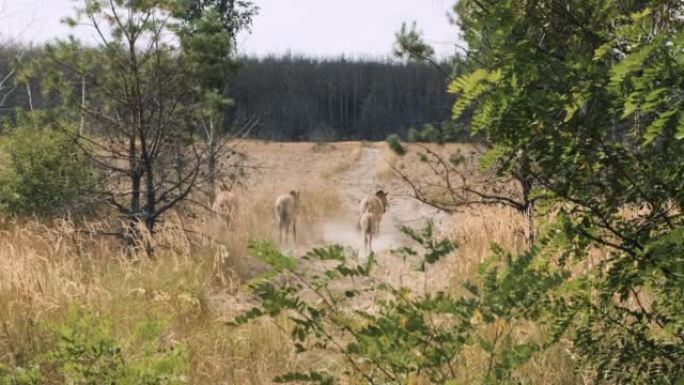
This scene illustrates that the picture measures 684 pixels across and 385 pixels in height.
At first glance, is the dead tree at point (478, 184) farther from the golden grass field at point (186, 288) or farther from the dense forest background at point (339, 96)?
the dense forest background at point (339, 96)

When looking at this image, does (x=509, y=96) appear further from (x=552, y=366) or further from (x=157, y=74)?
(x=157, y=74)

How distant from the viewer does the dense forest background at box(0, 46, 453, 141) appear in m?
38.0

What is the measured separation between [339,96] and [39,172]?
31399 millimetres

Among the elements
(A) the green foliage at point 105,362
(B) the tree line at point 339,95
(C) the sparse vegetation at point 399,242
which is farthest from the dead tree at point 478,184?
(B) the tree line at point 339,95

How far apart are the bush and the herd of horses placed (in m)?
2.06

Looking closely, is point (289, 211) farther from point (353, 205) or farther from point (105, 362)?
point (105, 362)

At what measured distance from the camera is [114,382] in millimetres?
2832

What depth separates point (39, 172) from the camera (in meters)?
9.42

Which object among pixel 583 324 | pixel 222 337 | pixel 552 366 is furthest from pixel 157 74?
pixel 583 324

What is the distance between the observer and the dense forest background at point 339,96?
38.0 m

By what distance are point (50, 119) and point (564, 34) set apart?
278 inches

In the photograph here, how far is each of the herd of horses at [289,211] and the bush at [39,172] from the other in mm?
2059

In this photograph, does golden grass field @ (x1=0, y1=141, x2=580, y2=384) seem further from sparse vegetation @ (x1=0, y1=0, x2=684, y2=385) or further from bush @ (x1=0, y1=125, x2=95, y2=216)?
bush @ (x1=0, y1=125, x2=95, y2=216)

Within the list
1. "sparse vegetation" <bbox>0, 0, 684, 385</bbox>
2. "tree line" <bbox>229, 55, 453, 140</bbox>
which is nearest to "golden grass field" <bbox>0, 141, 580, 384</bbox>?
"sparse vegetation" <bbox>0, 0, 684, 385</bbox>
